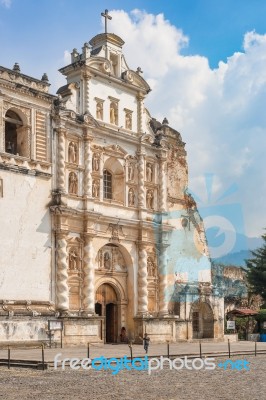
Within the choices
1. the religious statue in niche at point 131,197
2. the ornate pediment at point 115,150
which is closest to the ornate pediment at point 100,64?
the ornate pediment at point 115,150

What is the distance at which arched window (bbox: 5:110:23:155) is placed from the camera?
3039 centimetres

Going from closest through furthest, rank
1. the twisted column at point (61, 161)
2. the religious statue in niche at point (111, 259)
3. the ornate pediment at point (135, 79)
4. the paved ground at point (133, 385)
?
the paved ground at point (133, 385), the twisted column at point (61, 161), the religious statue in niche at point (111, 259), the ornate pediment at point (135, 79)

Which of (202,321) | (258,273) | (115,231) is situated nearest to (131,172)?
(115,231)

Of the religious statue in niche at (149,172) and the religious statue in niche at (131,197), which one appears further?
the religious statue in niche at (149,172)

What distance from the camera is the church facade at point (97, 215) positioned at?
2930 centimetres

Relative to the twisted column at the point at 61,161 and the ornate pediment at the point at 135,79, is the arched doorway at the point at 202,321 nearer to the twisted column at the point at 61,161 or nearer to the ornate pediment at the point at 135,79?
the twisted column at the point at 61,161

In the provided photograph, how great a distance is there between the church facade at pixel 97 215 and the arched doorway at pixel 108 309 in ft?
0.20

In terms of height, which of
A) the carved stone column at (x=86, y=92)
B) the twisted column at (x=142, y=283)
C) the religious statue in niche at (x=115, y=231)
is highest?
the carved stone column at (x=86, y=92)

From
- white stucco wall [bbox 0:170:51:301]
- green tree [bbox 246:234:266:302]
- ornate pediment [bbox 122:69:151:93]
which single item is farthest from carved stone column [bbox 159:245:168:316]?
green tree [bbox 246:234:266:302]

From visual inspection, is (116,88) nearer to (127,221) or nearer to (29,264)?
(127,221)

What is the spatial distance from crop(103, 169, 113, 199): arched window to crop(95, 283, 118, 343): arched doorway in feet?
15.2

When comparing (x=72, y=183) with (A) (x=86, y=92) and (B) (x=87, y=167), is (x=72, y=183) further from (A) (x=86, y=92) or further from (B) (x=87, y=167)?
(A) (x=86, y=92)

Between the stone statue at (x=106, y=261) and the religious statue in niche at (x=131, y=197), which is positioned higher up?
the religious statue in niche at (x=131, y=197)

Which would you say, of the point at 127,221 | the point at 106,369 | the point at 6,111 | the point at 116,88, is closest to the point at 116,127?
the point at 116,88
